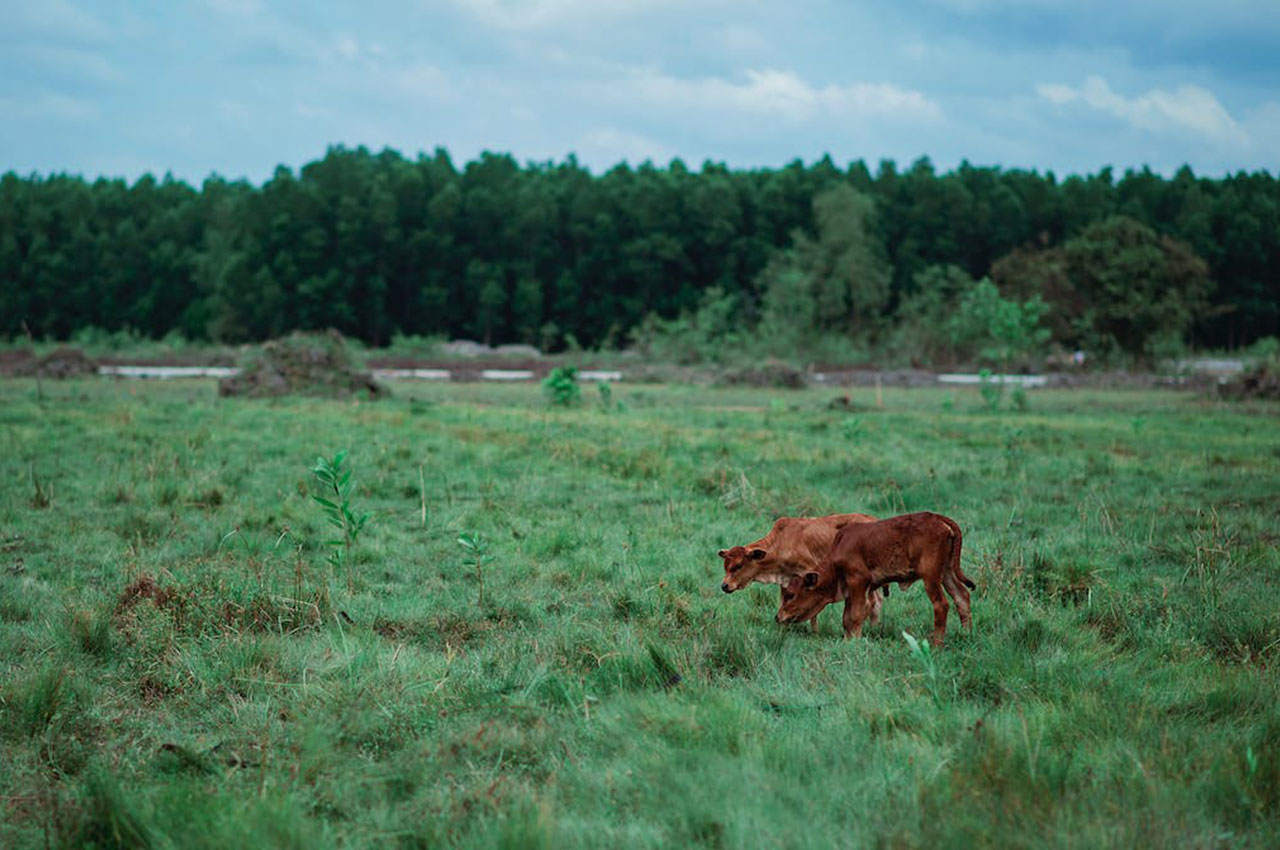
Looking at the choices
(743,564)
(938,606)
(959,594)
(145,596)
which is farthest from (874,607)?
(145,596)

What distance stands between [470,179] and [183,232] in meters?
22.6

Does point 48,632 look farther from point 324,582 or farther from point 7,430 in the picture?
point 7,430

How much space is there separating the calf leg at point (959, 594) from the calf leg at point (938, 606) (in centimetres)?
16

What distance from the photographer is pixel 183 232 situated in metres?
78.8

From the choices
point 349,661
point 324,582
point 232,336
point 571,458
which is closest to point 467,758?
point 349,661

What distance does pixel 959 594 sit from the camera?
238 inches

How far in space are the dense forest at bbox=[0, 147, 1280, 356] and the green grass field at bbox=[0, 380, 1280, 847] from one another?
1960 inches

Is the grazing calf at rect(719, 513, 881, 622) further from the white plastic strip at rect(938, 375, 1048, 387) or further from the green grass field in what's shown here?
the white plastic strip at rect(938, 375, 1048, 387)

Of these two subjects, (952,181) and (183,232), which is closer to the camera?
(952,181)

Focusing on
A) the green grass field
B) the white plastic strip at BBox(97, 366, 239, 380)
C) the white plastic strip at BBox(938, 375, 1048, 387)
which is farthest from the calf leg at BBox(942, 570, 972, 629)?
the white plastic strip at BBox(938, 375, 1048, 387)

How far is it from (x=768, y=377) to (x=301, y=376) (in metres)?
14.3

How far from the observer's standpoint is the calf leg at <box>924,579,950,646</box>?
18.9 ft

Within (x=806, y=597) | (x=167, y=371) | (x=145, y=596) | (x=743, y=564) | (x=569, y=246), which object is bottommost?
(x=145, y=596)

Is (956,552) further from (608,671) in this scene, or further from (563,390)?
(563,390)
